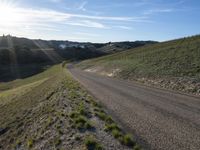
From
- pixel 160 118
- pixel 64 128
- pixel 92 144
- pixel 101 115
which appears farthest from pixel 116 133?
pixel 160 118

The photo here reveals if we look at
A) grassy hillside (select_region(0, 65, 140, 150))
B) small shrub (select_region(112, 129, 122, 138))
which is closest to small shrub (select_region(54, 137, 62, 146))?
grassy hillside (select_region(0, 65, 140, 150))

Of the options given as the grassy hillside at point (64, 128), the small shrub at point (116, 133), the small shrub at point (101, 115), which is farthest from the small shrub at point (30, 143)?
the small shrub at point (116, 133)

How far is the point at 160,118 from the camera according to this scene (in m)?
14.1

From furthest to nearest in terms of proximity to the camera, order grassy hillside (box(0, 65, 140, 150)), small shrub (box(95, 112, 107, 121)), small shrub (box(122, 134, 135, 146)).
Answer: small shrub (box(95, 112, 107, 121)) → grassy hillside (box(0, 65, 140, 150)) → small shrub (box(122, 134, 135, 146))

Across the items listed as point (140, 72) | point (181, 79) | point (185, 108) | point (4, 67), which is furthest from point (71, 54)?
point (185, 108)

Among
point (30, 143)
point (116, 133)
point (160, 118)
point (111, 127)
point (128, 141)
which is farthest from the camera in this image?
point (160, 118)

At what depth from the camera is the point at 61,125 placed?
46.2 feet

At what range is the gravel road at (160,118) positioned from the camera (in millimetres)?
10480

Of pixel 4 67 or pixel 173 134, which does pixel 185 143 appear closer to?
pixel 173 134

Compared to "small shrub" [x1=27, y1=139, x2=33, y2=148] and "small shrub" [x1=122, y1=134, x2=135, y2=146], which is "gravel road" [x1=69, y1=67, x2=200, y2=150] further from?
"small shrub" [x1=27, y1=139, x2=33, y2=148]

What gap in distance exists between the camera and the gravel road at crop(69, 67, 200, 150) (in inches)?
413

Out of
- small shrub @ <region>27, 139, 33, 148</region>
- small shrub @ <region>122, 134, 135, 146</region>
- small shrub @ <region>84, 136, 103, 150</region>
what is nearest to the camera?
small shrub @ <region>84, 136, 103, 150</region>

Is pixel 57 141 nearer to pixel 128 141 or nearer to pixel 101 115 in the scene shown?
pixel 128 141

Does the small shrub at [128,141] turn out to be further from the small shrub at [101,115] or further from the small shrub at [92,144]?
the small shrub at [101,115]
